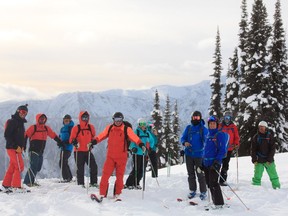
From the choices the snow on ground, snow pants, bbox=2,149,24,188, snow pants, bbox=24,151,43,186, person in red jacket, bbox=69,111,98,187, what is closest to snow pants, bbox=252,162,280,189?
the snow on ground

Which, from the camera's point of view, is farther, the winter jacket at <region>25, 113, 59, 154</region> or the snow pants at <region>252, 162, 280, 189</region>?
the winter jacket at <region>25, 113, 59, 154</region>

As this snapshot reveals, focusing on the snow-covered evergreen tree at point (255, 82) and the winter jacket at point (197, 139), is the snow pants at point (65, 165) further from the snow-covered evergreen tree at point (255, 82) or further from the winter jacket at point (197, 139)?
the snow-covered evergreen tree at point (255, 82)

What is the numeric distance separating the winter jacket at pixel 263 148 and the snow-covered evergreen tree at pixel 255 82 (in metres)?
18.4

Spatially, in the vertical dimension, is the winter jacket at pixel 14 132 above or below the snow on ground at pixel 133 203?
above

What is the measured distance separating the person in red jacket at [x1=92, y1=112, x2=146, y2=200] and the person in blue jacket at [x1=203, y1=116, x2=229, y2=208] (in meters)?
1.74

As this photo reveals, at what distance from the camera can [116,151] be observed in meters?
9.64

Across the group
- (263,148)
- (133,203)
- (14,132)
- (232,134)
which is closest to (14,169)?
(14,132)

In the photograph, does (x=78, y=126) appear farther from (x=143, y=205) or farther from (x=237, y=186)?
(x=237, y=186)

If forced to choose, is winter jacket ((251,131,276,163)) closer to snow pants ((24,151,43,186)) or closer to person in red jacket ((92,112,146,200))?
person in red jacket ((92,112,146,200))

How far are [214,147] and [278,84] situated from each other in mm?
→ 26062

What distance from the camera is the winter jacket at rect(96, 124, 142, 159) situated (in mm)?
9641

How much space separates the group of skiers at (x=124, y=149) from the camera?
9148 mm

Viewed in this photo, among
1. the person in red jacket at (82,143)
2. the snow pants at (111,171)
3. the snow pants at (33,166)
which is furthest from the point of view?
the snow pants at (33,166)

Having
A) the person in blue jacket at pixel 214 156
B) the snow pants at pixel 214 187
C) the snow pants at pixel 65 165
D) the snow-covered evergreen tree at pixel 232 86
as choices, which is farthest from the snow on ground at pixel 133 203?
the snow-covered evergreen tree at pixel 232 86
